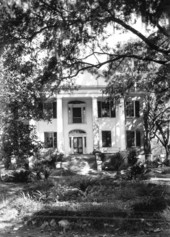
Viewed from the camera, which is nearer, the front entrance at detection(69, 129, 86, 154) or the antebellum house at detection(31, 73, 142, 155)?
the antebellum house at detection(31, 73, 142, 155)

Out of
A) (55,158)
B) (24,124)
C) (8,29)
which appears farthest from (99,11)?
(55,158)

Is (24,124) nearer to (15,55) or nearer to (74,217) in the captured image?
(15,55)

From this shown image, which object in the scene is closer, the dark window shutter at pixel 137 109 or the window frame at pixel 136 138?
the window frame at pixel 136 138

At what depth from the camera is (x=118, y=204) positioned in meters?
6.71

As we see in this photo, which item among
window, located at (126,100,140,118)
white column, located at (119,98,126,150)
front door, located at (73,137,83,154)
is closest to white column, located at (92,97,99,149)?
front door, located at (73,137,83,154)

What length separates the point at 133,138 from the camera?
31.9 meters

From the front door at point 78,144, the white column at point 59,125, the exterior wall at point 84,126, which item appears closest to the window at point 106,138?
the exterior wall at point 84,126

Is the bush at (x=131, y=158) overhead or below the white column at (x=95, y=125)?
below

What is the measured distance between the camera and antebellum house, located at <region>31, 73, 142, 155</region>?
30977 mm

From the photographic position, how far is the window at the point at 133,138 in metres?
31.8

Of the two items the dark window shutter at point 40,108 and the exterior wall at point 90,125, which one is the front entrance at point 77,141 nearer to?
the exterior wall at point 90,125

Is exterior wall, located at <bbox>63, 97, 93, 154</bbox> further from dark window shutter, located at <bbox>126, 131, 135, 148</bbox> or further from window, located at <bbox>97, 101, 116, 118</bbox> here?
dark window shutter, located at <bbox>126, 131, 135, 148</bbox>

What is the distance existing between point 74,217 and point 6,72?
5.18m

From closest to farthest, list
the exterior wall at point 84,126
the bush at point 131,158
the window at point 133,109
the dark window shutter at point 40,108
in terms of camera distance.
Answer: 1. the dark window shutter at point 40,108
2. the bush at point 131,158
3. the exterior wall at point 84,126
4. the window at point 133,109
